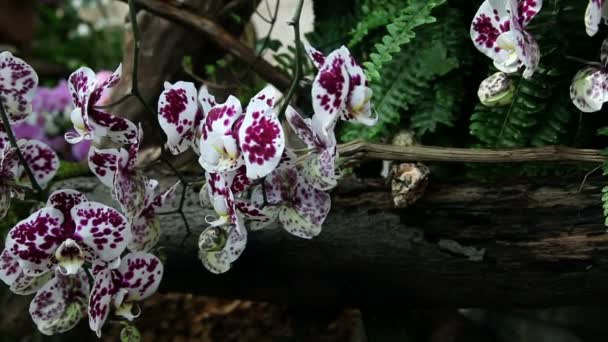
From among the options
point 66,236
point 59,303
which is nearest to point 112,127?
point 66,236

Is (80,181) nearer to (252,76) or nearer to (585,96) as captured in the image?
(252,76)

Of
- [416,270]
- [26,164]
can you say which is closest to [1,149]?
[26,164]

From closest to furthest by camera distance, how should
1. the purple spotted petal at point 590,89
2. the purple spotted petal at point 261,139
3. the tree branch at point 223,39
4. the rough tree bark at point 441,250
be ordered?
the purple spotted petal at point 261,139 → the purple spotted petal at point 590,89 → the rough tree bark at point 441,250 → the tree branch at point 223,39

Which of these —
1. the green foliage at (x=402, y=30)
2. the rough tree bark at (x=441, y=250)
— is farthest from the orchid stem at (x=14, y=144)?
the green foliage at (x=402, y=30)

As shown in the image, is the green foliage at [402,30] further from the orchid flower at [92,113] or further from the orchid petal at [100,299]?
the orchid petal at [100,299]

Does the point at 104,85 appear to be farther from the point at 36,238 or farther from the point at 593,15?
the point at 593,15

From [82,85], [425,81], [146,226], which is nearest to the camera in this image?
[82,85]
